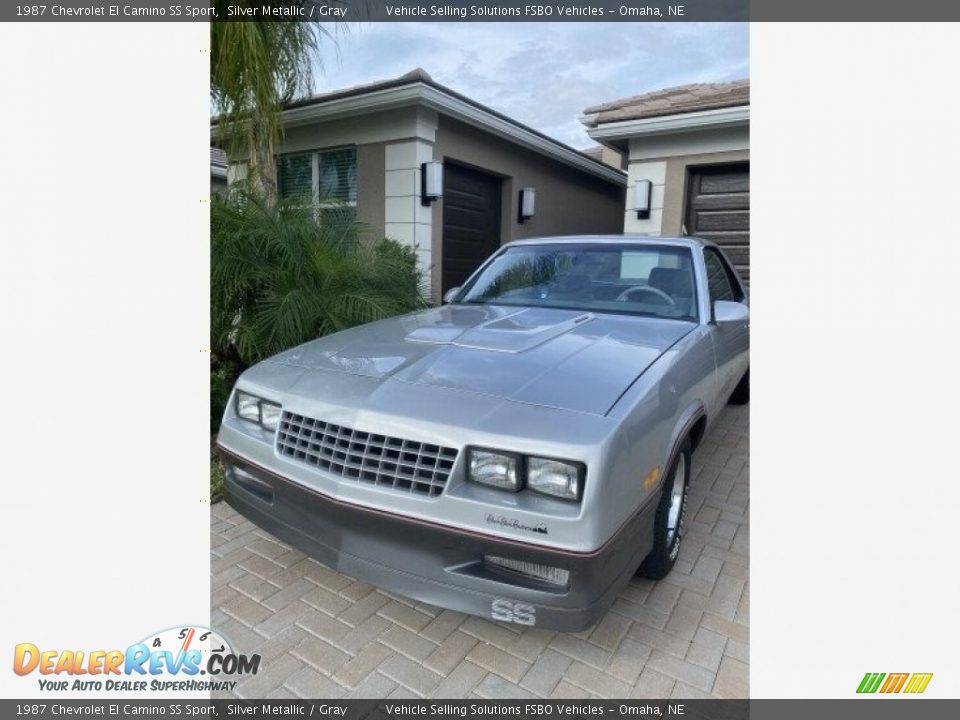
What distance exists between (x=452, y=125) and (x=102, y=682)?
635cm

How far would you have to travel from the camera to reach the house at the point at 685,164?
21.7ft

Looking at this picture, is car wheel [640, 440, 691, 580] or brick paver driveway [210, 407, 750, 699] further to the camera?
car wheel [640, 440, 691, 580]

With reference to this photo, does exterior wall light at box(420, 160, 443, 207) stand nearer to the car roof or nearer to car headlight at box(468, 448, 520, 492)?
the car roof

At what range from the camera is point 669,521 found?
257 centimetres

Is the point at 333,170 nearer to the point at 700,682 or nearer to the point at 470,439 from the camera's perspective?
the point at 470,439

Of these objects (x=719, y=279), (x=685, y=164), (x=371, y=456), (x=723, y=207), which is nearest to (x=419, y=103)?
(x=685, y=164)

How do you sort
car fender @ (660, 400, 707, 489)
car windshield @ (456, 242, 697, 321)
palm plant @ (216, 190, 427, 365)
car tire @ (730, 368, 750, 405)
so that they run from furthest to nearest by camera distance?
car tire @ (730, 368, 750, 405), palm plant @ (216, 190, 427, 365), car windshield @ (456, 242, 697, 321), car fender @ (660, 400, 707, 489)

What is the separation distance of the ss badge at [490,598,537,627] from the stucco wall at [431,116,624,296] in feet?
17.7

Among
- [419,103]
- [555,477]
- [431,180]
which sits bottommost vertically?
[555,477]

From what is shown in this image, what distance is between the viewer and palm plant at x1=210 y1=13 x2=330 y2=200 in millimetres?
4430

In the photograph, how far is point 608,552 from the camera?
1.76m

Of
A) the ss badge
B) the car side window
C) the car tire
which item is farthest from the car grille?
the car tire

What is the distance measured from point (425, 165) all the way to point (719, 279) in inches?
144
